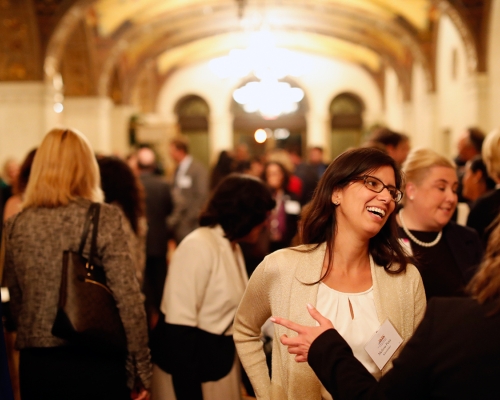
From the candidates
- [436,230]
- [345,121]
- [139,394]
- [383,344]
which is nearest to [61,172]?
[139,394]

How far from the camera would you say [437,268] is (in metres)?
2.77

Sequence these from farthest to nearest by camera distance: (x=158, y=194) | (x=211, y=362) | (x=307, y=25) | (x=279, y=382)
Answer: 1. (x=307, y=25)
2. (x=158, y=194)
3. (x=211, y=362)
4. (x=279, y=382)

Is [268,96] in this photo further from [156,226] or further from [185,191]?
[156,226]

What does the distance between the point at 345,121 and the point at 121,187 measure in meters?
21.6

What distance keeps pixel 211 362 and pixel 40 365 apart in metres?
0.70

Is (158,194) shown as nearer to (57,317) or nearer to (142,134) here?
(57,317)

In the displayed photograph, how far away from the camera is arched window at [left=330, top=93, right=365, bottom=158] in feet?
81.6

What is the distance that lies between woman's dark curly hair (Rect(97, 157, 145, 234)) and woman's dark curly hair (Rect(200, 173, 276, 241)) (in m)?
1.17

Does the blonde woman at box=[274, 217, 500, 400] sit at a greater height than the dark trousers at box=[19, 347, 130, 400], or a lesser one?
greater

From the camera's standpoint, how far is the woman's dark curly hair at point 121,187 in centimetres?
398

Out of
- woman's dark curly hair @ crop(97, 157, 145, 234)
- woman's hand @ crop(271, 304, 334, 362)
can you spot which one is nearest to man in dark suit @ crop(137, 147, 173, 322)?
woman's dark curly hair @ crop(97, 157, 145, 234)

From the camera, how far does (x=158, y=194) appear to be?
620 cm

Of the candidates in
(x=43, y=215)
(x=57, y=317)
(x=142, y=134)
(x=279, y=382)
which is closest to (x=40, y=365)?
(x=57, y=317)

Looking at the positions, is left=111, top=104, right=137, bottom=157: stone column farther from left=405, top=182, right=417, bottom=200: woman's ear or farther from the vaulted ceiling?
left=405, top=182, right=417, bottom=200: woman's ear
